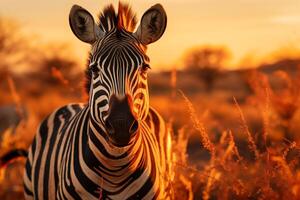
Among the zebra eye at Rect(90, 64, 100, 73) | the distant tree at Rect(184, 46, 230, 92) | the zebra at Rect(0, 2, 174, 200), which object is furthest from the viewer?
the distant tree at Rect(184, 46, 230, 92)

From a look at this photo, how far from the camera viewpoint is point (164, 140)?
5.13 metres

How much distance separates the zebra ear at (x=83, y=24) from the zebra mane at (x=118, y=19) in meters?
0.12

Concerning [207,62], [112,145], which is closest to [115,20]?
[112,145]

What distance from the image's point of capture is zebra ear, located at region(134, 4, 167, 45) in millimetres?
4191

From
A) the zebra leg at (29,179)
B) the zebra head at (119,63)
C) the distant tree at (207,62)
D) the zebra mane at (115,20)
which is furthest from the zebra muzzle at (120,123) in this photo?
the distant tree at (207,62)

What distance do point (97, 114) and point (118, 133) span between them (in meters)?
0.41

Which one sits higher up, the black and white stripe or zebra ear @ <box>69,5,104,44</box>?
zebra ear @ <box>69,5,104,44</box>

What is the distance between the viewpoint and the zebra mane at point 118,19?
4.23m

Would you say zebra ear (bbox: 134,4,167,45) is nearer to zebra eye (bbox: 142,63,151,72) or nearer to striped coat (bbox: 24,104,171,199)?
zebra eye (bbox: 142,63,151,72)

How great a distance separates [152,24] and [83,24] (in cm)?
46

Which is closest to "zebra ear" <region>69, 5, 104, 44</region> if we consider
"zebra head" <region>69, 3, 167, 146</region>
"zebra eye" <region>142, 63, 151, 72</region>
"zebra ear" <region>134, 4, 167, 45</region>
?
"zebra head" <region>69, 3, 167, 146</region>

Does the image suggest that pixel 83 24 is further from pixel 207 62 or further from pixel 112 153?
pixel 207 62

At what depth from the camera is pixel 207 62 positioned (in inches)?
1925

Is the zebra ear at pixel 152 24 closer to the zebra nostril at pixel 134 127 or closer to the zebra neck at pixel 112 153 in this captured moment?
the zebra neck at pixel 112 153
